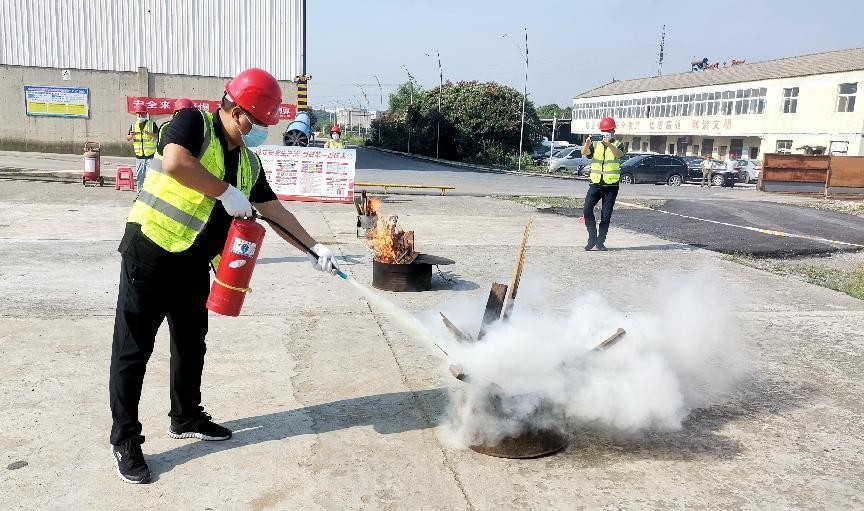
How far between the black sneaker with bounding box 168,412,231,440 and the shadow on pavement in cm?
4

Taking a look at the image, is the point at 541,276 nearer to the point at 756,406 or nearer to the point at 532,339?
the point at 756,406

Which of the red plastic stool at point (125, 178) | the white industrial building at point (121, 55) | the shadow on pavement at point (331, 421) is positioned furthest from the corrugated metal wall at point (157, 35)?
the shadow on pavement at point (331, 421)

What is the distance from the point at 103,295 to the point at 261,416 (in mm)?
3183

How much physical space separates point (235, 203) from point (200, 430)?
4.11ft

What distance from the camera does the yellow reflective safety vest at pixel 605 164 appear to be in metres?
9.47

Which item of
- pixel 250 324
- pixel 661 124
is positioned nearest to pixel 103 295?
pixel 250 324

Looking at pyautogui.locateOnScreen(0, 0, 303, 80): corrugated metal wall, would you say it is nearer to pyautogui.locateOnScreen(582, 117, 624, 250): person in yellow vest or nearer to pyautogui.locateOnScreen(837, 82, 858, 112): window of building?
pyautogui.locateOnScreen(582, 117, 624, 250): person in yellow vest

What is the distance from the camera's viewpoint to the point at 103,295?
607 cm

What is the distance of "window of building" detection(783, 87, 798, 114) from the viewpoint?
43281mm

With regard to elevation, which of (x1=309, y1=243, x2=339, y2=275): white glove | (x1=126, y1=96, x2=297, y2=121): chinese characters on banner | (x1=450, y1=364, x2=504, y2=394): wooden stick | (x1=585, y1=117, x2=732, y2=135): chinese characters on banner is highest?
(x1=585, y1=117, x2=732, y2=135): chinese characters on banner

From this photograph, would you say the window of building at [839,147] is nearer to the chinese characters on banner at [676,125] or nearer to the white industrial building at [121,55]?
the chinese characters on banner at [676,125]

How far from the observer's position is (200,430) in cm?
339

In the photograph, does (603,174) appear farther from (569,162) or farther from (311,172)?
(569,162)

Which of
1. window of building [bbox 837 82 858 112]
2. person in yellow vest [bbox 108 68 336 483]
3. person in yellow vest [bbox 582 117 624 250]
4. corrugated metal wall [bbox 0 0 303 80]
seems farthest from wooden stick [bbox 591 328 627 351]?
window of building [bbox 837 82 858 112]
